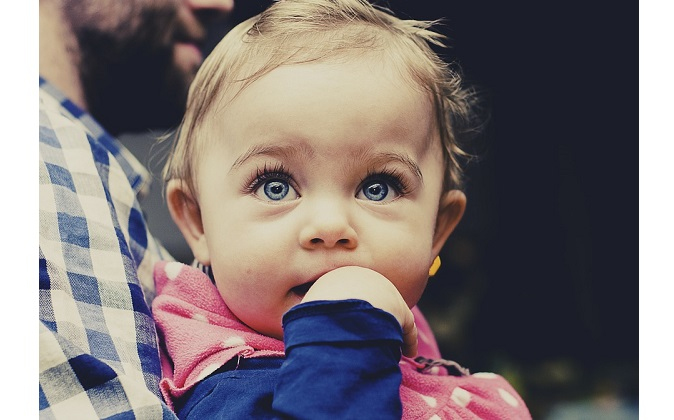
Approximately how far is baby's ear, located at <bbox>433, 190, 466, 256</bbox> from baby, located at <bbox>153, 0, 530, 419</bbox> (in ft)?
0.19

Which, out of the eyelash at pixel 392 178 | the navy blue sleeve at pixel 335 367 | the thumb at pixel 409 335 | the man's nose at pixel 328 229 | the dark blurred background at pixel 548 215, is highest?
the eyelash at pixel 392 178

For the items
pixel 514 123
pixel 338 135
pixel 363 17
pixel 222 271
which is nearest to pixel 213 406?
pixel 222 271

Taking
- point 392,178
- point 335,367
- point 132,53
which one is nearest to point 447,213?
point 392,178

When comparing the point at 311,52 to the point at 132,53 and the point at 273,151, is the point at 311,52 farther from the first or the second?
the point at 132,53

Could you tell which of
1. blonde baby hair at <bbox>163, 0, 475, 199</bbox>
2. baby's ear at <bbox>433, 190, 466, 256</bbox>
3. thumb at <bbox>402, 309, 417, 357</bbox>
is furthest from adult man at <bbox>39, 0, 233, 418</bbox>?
baby's ear at <bbox>433, 190, 466, 256</bbox>

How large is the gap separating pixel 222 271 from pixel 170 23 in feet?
2.34

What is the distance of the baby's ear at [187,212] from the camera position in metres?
→ 1.00

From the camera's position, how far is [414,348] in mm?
869

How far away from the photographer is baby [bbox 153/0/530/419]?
30.3 inches

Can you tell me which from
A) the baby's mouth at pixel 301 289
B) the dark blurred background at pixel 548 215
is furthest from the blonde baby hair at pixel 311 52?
the dark blurred background at pixel 548 215

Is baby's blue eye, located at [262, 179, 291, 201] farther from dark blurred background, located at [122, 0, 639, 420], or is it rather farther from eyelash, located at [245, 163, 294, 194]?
dark blurred background, located at [122, 0, 639, 420]

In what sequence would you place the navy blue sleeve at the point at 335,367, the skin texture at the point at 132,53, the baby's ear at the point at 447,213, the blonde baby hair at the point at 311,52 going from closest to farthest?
the navy blue sleeve at the point at 335,367
the blonde baby hair at the point at 311,52
the baby's ear at the point at 447,213
the skin texture at the point at 132,53

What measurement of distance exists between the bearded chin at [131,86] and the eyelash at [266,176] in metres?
0.62

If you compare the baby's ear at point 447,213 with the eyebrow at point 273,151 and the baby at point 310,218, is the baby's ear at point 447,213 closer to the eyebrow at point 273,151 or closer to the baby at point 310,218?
the baby at point 310,218
